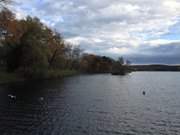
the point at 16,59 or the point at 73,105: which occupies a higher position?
the point at 16,59

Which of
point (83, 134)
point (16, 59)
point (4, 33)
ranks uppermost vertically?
point (4, 33)

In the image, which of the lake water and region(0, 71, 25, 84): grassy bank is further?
region(0, 71, 25, 84): grassy bank

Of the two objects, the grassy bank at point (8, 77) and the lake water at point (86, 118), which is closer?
the lake water at point (86, 118)

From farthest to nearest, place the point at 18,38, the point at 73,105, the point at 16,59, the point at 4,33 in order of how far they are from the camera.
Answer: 1. the point at 16,59
2. the point at 18,38
3. the point at 4,33
4. the point at 73,105

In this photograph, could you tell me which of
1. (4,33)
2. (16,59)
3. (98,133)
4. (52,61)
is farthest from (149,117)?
(52,61)

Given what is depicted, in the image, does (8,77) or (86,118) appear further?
(8,77)

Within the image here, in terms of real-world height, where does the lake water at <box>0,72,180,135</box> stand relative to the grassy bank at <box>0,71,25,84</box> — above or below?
below

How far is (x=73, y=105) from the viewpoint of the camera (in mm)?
50688

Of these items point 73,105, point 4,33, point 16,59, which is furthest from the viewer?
point 16,59

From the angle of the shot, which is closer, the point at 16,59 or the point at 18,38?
the point at 18,38

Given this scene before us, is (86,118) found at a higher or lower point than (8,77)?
lower

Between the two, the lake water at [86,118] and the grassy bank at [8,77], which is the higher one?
the grassy bank at [8,77]

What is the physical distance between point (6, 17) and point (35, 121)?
42238mm

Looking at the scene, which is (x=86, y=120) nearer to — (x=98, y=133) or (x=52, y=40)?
(x=98, y=133)
